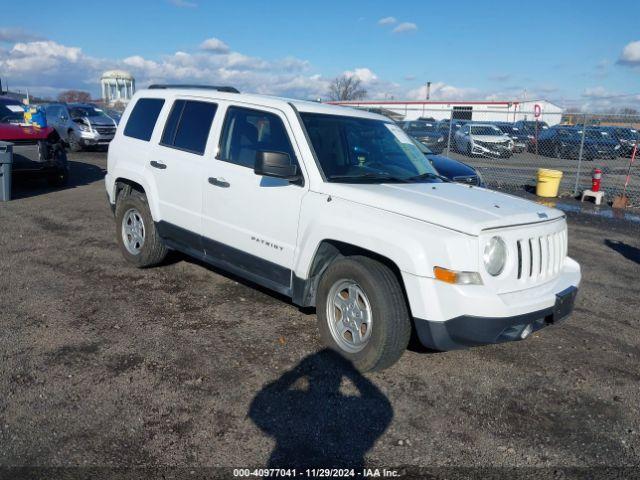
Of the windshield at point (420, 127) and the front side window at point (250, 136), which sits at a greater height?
the windshield at point (420, 127)

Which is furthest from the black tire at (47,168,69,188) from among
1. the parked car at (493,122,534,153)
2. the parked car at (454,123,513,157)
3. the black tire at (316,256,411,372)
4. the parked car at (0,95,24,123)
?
the parked car at (493,122,534,153)

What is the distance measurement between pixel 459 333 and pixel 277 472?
4.71 feet

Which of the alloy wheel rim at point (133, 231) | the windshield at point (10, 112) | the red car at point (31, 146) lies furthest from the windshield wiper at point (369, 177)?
the windshield at point (10, 112)

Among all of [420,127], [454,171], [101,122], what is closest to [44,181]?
[101,122]

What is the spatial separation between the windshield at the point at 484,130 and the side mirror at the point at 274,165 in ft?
61.3

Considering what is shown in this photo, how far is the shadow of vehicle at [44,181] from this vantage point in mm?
10805

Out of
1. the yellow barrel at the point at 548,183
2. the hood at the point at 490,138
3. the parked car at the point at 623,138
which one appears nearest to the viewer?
the yellow barrel at the point at 548,183

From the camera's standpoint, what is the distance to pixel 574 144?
2238 cm

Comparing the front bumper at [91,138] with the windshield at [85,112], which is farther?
the windshield at [85,112]

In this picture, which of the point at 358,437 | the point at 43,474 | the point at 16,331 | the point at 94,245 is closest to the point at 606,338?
the point at 358,437

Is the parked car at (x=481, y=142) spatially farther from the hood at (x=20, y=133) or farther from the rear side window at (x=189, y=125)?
the rear side window at (x=189, y=125)

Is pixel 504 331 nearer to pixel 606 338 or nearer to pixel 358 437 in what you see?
pixel 358 437

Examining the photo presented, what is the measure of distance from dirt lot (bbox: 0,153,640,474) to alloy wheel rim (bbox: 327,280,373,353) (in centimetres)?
20

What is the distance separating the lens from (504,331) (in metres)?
3.60
